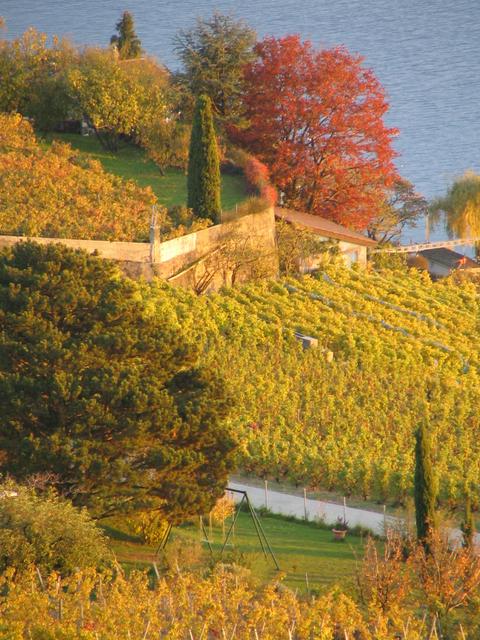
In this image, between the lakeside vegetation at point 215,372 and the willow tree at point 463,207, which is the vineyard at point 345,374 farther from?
the willow tree at point 463,207

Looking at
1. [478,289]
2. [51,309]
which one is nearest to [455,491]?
[51,309]

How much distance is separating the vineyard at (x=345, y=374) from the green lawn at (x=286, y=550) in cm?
302

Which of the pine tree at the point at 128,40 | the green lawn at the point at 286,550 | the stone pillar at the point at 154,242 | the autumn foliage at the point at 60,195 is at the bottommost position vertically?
the green lawn at the point at 286,550

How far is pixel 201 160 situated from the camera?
1690 inches

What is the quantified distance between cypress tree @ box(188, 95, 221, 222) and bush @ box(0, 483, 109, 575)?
74.6 ft

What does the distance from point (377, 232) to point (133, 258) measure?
2507 centimetres

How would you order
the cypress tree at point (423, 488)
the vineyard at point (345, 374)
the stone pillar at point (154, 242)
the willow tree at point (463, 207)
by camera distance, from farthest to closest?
the willow tree at point (463, 207) < the stone pillar at point (154, 242) < the vineyard at point (345, 374) < the cypress tree at point (423, 488)

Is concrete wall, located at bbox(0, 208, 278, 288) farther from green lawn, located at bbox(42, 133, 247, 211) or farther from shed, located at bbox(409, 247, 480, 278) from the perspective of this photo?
shed, located at bbox(409, 247, 480, 278)

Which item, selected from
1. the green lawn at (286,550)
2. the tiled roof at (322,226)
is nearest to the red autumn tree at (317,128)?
the tiled roof at (322,226)

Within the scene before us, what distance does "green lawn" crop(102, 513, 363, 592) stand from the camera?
23.0 m

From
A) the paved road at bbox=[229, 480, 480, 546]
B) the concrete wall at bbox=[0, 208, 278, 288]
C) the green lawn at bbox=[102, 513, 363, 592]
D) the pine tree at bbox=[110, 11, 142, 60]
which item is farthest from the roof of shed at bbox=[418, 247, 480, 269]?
the green lawn at bbox=[102, 513, 363, 592]

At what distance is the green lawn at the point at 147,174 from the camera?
4686 centimetres

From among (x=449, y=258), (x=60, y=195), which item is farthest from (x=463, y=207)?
(x=60, y=195)

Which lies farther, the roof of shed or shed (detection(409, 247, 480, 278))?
the roof of shed
